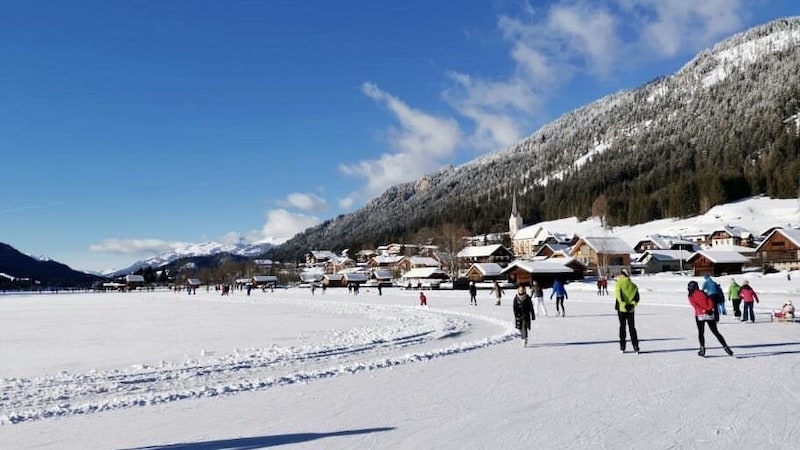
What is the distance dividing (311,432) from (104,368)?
8122mm

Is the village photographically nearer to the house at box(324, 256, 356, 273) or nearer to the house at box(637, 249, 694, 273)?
the house at box(637, 249, 694, 273)

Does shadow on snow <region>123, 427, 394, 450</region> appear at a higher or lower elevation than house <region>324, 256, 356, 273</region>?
lower

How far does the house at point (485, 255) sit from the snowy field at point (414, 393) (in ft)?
269

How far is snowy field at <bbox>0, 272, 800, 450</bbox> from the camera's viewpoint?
245 inches

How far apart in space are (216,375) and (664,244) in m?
90.0

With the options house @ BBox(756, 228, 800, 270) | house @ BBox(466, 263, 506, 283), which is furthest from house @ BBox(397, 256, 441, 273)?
house @ BBox(756, 228, 800, 270)

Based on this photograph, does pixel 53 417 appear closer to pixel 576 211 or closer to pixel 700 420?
pixel 700 420

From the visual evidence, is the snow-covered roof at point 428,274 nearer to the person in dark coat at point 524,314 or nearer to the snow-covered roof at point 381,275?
the snow-covered roof at point 381,275

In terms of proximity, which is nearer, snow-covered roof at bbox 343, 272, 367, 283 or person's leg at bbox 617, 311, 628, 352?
person's leg at bbox 617, 311, 628, 352

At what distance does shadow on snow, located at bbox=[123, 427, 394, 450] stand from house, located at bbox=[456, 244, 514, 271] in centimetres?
9162

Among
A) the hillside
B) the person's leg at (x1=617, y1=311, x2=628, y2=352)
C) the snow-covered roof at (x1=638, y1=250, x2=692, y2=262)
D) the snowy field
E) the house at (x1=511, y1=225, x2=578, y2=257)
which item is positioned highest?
the hillside

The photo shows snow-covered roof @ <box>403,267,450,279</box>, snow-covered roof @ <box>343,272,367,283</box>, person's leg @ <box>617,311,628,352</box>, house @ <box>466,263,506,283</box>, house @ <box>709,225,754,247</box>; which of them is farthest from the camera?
snow-covered roof @ <box>343,272,367,283</box>

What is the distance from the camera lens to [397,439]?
240 inches

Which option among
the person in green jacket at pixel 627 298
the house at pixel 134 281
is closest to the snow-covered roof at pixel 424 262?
the house at pixel 134 281
